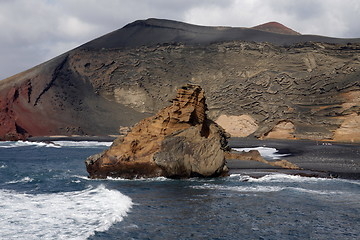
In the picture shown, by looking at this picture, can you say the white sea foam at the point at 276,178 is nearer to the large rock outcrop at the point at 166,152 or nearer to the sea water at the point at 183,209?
the sea water at the point at 183,209

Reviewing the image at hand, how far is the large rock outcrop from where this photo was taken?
2431cm

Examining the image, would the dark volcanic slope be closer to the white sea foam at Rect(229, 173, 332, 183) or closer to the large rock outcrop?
the large rock outcrop

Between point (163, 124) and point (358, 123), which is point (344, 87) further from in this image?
point (163, 124)

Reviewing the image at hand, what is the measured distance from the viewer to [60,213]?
48.8 ft

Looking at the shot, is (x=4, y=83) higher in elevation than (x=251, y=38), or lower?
lower

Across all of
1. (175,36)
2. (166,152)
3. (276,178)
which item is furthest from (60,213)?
(175,36)

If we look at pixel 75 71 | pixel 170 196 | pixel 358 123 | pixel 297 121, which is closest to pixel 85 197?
pixel 170 196

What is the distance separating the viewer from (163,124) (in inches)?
1062

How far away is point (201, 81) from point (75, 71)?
3593cm

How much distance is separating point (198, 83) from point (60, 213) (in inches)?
3730

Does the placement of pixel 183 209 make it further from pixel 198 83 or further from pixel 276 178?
pixel 198 83

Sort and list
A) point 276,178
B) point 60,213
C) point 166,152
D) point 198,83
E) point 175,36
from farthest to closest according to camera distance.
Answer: point 175,36, point 198,83, point 166,152, point 276,178, point 60,213

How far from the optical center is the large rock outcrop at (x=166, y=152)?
24.3 meters

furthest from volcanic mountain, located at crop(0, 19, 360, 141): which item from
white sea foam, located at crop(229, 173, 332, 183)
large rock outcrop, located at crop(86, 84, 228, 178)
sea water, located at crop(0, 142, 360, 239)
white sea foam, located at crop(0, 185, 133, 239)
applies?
white sea foam, located at crop(0, 185, 133, 239)
